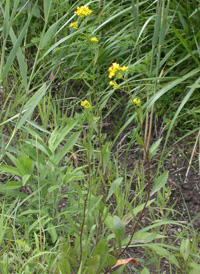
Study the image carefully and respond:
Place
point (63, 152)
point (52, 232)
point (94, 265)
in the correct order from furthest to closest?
point (63, 152) < point (52, 232) < point (94, 265)

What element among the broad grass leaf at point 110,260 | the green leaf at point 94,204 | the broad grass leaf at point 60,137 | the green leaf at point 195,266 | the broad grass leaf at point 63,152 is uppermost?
the broad grass leaf at point 60,137

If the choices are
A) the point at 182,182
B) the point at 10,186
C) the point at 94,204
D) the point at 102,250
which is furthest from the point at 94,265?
the point at 182,182

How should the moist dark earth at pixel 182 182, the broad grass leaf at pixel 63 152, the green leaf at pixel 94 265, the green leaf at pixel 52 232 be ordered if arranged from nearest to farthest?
the green leaf at pixel 94 265
the green leaf at pixel 52 232
the broad grass leaf at pixel 63 152
the moist dark earth at pixel 182 182

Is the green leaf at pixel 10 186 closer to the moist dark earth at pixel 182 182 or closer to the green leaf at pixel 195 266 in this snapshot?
the moist dark earth at pixel 182 182

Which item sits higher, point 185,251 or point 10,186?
point 10,186

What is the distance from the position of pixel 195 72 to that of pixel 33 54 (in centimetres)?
116

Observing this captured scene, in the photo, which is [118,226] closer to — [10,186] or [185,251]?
[185,251]

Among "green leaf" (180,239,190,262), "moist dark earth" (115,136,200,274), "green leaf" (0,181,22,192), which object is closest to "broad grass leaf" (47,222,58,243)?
"green leaf" (0,181,22,192)

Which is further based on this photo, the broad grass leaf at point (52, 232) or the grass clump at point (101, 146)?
the broad grass leaf at point (52, 232)

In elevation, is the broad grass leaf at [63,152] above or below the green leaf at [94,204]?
above

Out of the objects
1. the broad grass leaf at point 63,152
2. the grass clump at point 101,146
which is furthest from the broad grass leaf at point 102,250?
the broad grass leaf at point 63,152

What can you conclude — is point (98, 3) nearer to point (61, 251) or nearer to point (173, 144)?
point (173, 144)

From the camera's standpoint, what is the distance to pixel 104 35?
233 cm

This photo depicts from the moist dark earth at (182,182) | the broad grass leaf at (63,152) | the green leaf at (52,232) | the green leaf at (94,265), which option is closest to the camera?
the green leaf at (94,265)
